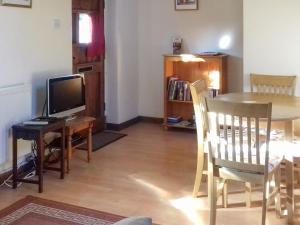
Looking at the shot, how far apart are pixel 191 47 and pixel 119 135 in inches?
60.1

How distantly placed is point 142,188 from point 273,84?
1.65 meters

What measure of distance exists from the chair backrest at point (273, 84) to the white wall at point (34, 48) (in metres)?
1.99

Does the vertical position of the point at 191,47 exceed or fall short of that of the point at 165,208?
it exceeds it

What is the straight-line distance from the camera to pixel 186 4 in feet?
18.6

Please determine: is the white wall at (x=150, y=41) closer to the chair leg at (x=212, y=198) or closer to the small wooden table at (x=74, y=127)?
the small wooden table at (x=74, y=127)

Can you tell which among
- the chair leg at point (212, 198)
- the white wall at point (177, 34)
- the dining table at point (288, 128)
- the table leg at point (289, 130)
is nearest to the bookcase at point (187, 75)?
the white wall at point (177, 34)

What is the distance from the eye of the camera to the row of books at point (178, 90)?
5684mm

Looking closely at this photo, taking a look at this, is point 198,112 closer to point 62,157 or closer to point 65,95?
point 62,157

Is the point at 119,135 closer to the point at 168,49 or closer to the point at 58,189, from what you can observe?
the point at 168,49

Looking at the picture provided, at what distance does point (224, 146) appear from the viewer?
2.78 meters

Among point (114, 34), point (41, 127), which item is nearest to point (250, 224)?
point (41, 127)

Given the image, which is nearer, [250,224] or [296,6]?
[250,224]

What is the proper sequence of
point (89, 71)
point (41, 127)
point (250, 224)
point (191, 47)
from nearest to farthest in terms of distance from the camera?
point (250, 224), point (41, 127), point (89, 71), point (191, 47)

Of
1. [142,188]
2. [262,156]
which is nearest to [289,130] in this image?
[262,156]
